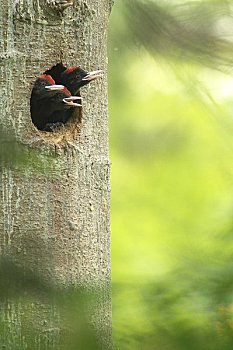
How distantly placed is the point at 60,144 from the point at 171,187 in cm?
122

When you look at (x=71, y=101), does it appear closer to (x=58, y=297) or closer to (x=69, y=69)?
(x=69, y=69)

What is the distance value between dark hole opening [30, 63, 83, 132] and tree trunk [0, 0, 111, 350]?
0.09ft

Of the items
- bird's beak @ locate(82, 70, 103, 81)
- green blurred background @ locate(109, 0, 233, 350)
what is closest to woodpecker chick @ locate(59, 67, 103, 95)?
bird's beak @ locate(82, 70, 103, 81)

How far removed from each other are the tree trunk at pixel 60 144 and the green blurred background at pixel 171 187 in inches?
5.0

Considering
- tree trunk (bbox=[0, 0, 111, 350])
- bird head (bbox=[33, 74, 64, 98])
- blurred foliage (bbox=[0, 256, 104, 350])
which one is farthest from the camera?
bird head (bbox=[33, 74, 64, 98])

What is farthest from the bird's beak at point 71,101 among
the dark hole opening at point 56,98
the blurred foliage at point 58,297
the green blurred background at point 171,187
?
the blurred foliage at point 58,297

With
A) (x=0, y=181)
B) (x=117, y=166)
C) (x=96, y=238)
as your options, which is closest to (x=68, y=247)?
(x=96, y=238)

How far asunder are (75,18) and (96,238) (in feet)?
1.81

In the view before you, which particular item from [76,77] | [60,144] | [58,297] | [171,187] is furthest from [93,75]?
[58,297]

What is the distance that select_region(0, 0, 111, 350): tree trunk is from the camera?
5.80 feet

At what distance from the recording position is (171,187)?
3.00m

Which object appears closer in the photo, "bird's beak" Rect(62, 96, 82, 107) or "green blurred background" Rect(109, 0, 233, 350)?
"green blurred background" Rect(109, 0, 233, 350)

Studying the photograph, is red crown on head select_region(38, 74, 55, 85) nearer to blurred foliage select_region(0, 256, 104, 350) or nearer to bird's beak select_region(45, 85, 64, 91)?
bird's beak select_region(45, 85, 64, 91)

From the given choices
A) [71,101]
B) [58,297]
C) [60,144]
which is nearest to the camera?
[58,297]
